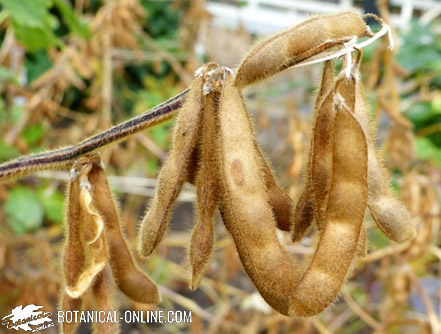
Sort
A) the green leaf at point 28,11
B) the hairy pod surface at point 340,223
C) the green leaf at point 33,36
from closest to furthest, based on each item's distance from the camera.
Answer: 1. the hairy pod surface at point 340,223
2. the green leaf at point 28,11
3. the green leaf at point 33,36

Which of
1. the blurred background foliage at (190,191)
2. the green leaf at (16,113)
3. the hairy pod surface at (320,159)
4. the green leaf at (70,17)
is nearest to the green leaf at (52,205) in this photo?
the blurred background foliage at (190,191)

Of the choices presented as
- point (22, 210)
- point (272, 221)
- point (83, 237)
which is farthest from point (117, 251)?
point (22, 210)

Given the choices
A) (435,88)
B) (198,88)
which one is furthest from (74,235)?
(435,88)

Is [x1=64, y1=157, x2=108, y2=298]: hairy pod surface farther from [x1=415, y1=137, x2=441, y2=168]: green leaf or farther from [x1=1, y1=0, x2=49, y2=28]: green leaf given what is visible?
[x1=415, y1=137, x2=441, y2=168]: green leaf

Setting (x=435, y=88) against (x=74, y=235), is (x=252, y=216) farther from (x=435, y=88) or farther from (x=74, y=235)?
(x=435, y=88)

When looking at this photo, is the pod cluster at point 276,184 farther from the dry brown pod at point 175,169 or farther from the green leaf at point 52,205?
the green leaf at point 52,205

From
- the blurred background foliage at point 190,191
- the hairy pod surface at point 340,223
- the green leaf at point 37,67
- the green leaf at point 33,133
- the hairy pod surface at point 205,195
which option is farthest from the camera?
the green leaf at point 37,67

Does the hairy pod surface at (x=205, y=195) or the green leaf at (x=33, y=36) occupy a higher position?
the green leaf at (x=33, y=36)

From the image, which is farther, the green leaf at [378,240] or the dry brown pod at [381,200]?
the green leaf at [378,240]

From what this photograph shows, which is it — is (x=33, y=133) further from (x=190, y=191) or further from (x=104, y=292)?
(x=104, y=292)
